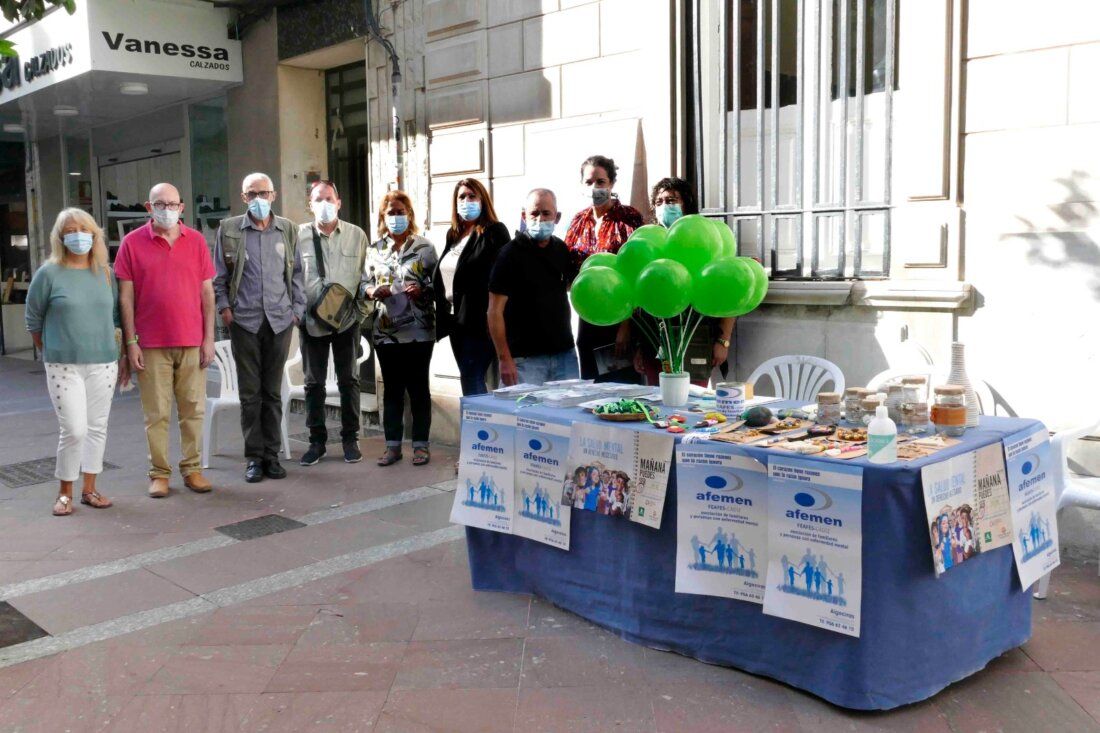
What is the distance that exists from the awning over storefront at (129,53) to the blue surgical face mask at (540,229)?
6.61m

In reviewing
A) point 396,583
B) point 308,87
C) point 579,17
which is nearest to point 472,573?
point 396,583

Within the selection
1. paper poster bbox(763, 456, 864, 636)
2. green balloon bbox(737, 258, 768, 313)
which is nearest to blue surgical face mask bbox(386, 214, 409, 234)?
green balloon bbox(737, 258, 768, 313)

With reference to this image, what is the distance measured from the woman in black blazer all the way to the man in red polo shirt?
1545mm

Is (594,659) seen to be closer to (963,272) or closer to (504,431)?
(504,431)

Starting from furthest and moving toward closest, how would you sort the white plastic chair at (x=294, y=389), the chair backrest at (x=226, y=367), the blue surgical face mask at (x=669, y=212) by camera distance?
the chair backrest at (x=226, y=367) → the white plastic chair at (x=294, y=389) → the blue surgical face mask at (x=669, y=212)

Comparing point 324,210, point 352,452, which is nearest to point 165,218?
point 324,210

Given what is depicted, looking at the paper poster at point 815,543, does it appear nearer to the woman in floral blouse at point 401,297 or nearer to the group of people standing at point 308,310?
the group of people standing at point 308,310

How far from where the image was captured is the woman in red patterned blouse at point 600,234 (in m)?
5.75

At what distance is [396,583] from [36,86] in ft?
31.6

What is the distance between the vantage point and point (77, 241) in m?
5.84

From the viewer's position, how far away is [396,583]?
4.64m

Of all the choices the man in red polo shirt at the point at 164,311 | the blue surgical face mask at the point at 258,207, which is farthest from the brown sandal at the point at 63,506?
the blue surgical face mask at the point at 258,207

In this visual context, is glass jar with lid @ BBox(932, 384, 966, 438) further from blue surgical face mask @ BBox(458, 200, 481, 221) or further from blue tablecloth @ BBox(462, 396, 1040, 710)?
blue surgical face mask @ BBox(458, 200, 481, 221)

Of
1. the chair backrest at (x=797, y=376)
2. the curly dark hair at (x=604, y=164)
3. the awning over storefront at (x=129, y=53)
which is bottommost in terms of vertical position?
the chair backrest at (x=797, y=376)
